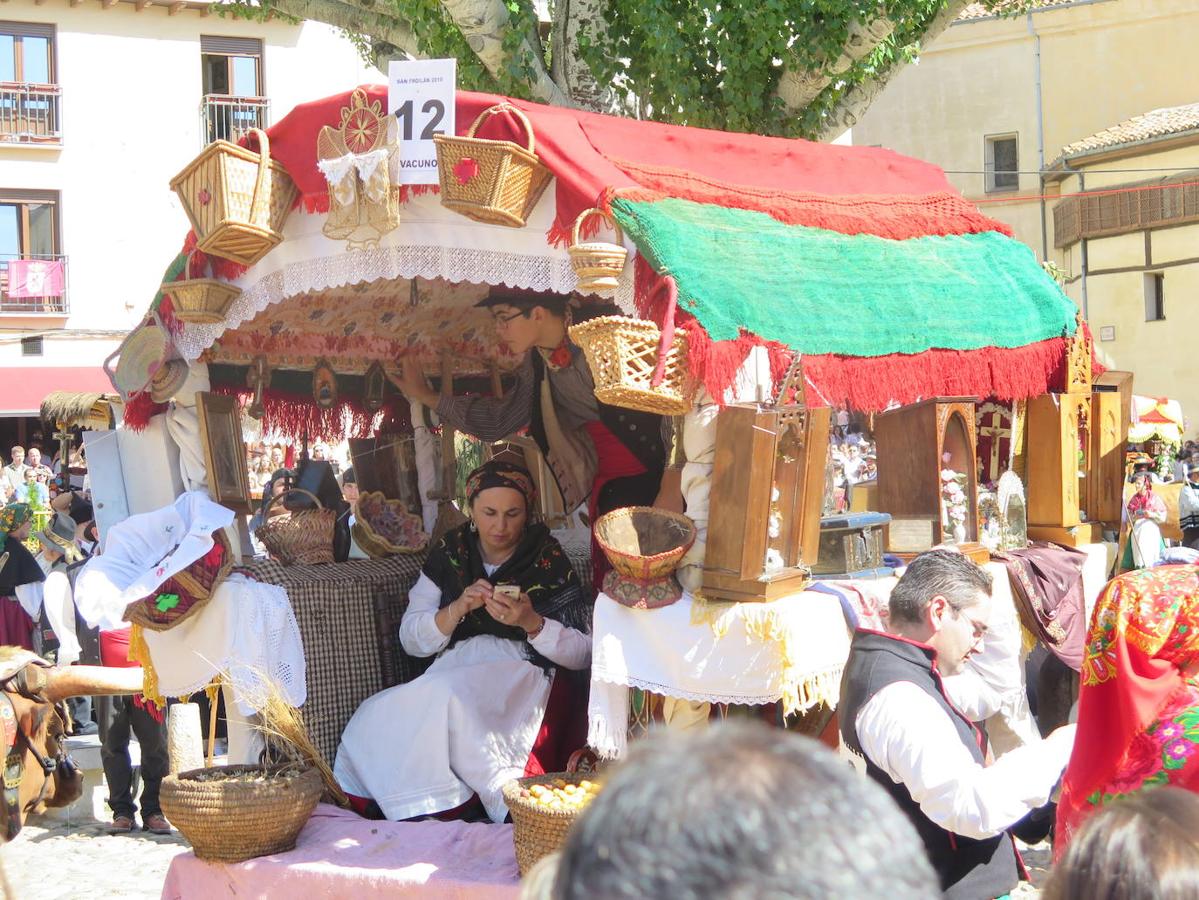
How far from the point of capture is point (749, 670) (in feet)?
13.8

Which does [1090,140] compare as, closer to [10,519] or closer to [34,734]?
[10,519]

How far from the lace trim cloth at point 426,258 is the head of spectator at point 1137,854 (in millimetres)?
2853

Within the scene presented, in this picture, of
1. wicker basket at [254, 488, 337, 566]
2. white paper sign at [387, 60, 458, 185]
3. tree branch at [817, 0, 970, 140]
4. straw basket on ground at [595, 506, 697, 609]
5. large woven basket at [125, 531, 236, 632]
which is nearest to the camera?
straw basket on ground at [595, 506, 697, 609]

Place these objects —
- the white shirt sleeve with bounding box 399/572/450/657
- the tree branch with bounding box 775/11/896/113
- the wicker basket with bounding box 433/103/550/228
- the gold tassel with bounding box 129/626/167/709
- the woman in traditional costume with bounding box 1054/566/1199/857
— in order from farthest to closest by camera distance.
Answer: the tree branch with bounding box 775/11/896/113, the white shirt sleeve with bounding box 399/572/450/657, the gold tassel with bounding box 129/626/167/709, the wicker basket with bounding box 433/103/550/228, the woman in traditional costume with bounding box 1054/566/1199/857

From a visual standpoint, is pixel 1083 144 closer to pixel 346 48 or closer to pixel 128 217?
pixel 346 48

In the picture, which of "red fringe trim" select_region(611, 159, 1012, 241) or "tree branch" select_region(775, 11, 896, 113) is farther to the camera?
"tree branch" select_region(775, 11, 896, 113)

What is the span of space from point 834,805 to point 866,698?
6.71 feet

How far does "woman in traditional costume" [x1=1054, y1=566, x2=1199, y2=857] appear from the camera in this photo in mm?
2768

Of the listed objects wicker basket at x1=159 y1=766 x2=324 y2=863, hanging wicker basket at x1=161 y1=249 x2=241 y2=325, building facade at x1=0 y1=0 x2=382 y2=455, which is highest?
building facade at x1=0 y1=0 x2=382 y2=455

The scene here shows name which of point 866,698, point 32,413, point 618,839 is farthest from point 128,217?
point 618,839

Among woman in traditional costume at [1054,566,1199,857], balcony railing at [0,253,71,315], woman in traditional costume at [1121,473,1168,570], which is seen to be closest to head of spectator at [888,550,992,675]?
woman in traditional costume at [1054,566,1199,857]

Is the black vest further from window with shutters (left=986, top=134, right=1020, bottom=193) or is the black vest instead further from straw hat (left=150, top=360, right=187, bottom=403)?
window with shutters (left=986, top=134, right=1020, bottom=193)

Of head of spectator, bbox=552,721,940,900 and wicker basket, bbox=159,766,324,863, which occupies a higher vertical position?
head of spectator, bbox=552,721,940,900

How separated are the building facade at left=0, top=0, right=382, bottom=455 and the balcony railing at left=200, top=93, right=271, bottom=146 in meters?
0.02
